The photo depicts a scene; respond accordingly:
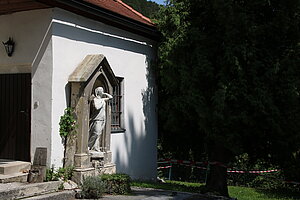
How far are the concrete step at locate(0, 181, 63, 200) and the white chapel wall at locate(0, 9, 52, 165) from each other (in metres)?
0.72

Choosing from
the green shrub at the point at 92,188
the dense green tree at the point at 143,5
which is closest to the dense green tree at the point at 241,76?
the green shrub at the point at 92,188

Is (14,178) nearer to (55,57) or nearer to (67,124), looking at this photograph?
(67,124)

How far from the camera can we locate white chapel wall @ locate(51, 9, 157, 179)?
26.6ft

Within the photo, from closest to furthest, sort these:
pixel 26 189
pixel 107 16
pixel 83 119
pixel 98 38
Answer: pixel 26 189 → pixel 83 119 → pixel 107 16 → pixel 98 38

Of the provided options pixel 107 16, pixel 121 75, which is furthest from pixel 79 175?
pixel 107 16

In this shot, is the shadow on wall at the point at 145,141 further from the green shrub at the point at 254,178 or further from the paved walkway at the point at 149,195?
the green shrub at the point at 254,178

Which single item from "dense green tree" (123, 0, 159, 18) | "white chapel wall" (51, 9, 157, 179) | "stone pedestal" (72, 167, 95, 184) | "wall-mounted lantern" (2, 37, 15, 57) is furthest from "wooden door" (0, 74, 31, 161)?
"dense green tree" (123, 0, 159, 18)

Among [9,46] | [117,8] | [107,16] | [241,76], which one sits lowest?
[241,76]

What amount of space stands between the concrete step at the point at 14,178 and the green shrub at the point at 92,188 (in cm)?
124

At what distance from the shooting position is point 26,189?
6.86 m

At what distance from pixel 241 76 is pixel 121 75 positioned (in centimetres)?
343

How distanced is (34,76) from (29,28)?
1.06 metres

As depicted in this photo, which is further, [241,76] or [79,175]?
[241,76]

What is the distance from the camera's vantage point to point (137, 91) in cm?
1088
